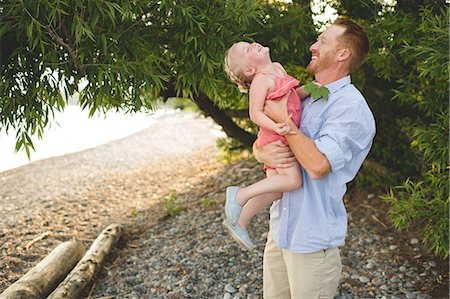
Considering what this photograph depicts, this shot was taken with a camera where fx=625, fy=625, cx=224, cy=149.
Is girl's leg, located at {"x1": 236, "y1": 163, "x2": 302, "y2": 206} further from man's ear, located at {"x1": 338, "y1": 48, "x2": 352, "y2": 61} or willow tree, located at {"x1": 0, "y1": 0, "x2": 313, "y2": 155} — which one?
willow tree, located at {"x1": 0, "y1": 0, "x2": 313, "y2": 155}

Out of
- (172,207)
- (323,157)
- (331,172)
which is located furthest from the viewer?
(172,207)

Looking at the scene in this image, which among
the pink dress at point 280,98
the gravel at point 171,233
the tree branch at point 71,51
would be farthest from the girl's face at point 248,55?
the gravel at point 171,233

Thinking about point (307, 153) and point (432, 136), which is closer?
point (307, 153)

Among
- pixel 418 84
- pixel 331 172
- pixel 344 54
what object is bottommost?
pixel 418 84

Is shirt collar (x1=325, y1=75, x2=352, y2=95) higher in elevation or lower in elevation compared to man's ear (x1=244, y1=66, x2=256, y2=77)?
lower

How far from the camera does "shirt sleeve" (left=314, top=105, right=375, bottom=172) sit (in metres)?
2.00

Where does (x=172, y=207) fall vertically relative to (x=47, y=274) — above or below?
below

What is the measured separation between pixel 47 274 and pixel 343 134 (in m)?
2.29

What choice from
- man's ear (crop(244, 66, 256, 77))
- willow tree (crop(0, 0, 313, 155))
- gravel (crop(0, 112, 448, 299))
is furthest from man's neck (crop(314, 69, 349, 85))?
gravel (crop(0, 112, 448, 299))

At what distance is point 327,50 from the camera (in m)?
2.12

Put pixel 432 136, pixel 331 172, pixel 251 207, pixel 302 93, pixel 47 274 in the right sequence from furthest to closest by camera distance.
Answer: pixel 47 274
pixel 432 136
pixel 251 207
pixel 302 93
pixel 331 172

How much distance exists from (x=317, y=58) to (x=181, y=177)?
15.9ft

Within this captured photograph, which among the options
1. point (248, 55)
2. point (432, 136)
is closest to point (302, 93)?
point (248, 55)

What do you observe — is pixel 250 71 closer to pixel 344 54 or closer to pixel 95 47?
pixel 344 54
